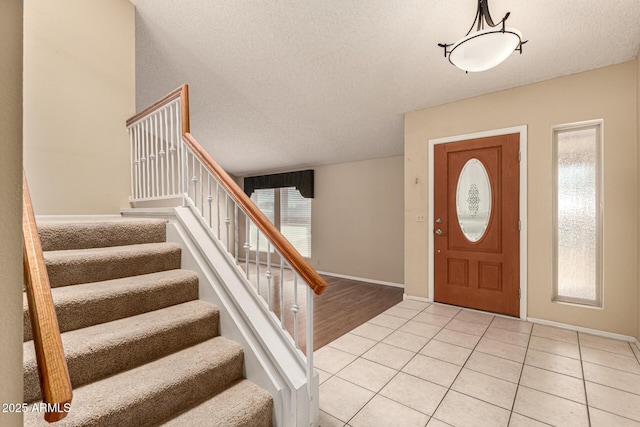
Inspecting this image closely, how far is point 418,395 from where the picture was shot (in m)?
1.82

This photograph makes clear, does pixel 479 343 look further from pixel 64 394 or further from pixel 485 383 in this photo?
pixel 64 394

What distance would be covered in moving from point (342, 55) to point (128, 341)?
2.98 metres

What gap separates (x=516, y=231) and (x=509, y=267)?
0.40m

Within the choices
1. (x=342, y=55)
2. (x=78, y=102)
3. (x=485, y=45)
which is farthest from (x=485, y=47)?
(x=78, y=102)

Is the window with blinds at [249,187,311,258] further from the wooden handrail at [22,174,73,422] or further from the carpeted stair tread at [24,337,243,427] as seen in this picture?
the wooden handrail at [22,174,73,422]

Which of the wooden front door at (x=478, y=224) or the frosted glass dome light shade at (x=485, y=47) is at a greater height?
the frosted glass dome light shade at (x=485, y=47)

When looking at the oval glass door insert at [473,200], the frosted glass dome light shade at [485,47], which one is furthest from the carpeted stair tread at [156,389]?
the oval glass door insert at [473,200]

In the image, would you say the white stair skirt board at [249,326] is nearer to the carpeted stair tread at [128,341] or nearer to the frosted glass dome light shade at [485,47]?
the carpeted stair tread at [128,341]

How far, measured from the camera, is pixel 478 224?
129 inches

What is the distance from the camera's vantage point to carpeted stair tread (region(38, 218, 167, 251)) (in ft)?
5.89

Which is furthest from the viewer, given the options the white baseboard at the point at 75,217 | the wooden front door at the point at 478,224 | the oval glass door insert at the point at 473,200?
the oval glass door insert at the point at 473,200

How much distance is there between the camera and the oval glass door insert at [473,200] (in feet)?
10.6

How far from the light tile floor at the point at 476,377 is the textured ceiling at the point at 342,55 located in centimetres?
261

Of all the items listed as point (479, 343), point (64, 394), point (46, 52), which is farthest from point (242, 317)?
point (46, 52)
